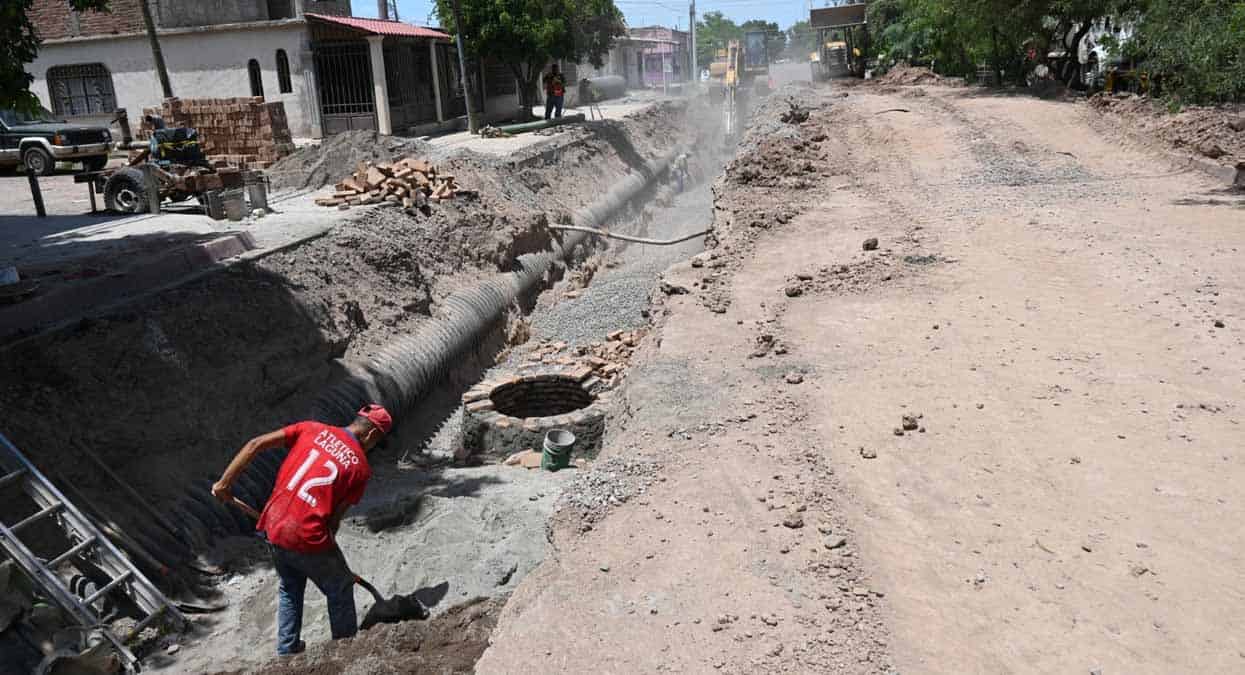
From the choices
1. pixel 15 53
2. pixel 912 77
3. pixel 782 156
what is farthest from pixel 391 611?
pixel 912 77

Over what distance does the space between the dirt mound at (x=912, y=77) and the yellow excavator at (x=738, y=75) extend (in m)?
6.03

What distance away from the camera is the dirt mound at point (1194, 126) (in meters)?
15.6

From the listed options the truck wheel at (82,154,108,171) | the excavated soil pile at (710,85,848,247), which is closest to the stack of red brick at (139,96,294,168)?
the truck wheel at (82,154,108,171)

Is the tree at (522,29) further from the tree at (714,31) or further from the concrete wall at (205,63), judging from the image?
the tree at (714,31)

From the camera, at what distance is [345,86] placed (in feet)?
85.0

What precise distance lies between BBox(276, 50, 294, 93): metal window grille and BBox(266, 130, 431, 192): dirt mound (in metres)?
6.96

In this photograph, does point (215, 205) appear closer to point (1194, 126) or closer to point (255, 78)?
point (255, 78)

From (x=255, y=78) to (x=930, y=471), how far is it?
2453 centimetres

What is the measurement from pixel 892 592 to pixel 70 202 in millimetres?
17043

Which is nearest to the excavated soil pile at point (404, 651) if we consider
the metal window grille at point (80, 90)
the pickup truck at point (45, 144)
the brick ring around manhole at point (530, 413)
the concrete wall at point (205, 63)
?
the brick ring around manhole at point (530, 413)

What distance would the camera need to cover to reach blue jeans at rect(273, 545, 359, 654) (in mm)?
5383

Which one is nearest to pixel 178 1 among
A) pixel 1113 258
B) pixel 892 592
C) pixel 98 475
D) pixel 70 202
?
pixel 70 202

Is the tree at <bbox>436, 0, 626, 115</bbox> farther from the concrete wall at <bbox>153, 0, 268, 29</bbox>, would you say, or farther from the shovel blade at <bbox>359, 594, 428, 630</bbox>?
the shovel blade at <bbox>359, 594, 428, 630</bbox>

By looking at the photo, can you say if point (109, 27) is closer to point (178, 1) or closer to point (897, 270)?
point (178, 1)
